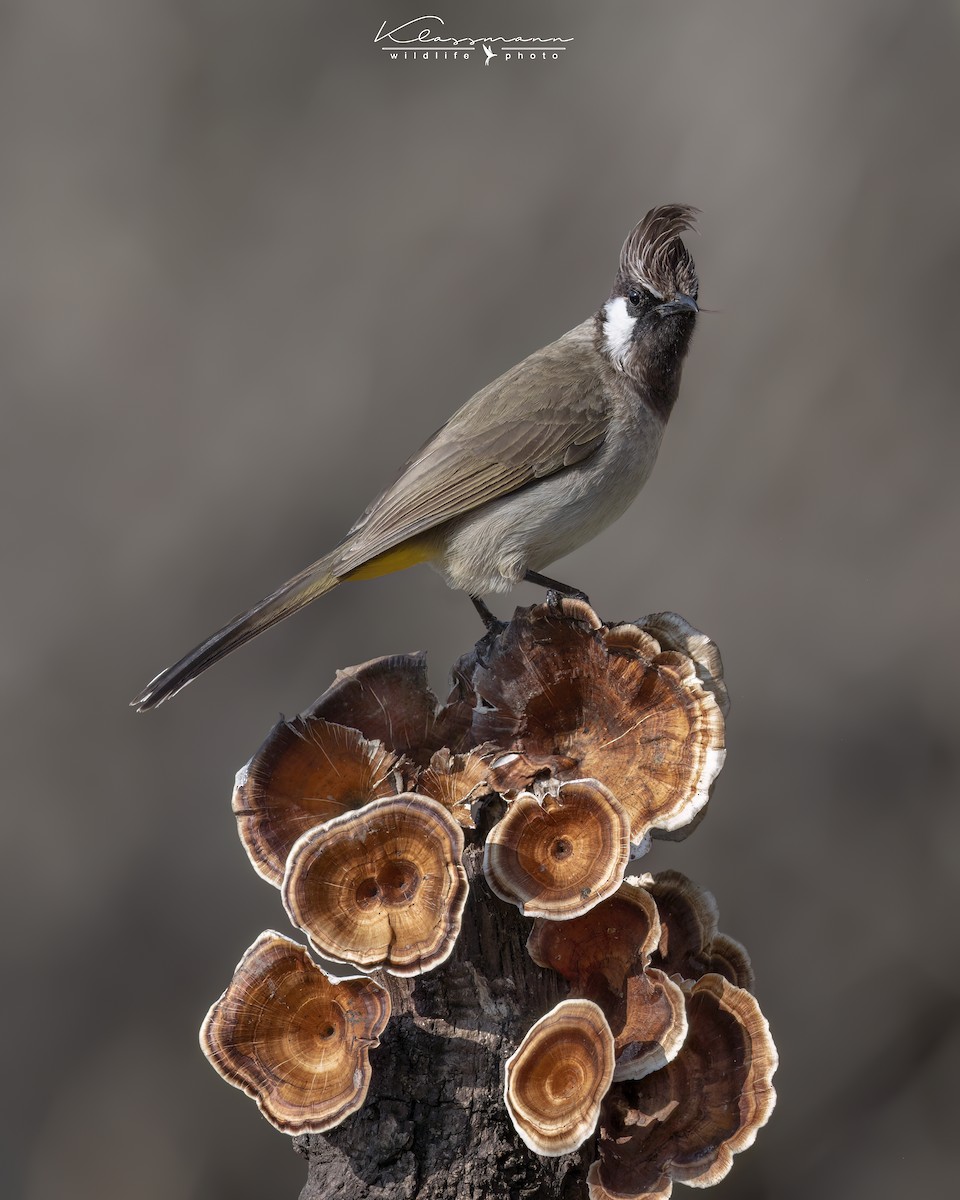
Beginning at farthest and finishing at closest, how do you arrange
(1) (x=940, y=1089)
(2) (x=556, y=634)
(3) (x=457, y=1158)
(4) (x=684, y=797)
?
(1) (x=940, y=1089), (2) (x=556, y=634), (4) (x=684, y=797), (3) (x=457, y=1158)

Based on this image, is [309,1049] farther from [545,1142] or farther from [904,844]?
[904,844]

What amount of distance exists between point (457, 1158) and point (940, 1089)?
2881mm

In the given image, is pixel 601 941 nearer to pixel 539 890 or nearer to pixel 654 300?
pixel 539 890

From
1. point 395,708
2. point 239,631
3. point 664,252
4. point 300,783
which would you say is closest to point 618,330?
point 664,252

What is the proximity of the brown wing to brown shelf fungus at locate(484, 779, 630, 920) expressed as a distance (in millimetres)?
1203

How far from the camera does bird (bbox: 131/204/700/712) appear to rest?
3418mm

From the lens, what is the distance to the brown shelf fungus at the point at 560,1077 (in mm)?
2082

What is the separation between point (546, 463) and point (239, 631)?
96 cm

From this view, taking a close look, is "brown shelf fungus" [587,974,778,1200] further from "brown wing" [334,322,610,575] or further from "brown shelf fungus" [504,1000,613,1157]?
"brown wing" [334,322,610,575]

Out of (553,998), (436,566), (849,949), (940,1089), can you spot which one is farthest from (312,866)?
(940,1089)

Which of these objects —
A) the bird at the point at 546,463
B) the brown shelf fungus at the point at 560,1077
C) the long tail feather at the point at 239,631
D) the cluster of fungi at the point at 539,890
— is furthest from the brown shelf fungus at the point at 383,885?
the bird at the point at 546,463

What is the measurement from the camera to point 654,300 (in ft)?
11.4

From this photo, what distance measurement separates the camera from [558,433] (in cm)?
346

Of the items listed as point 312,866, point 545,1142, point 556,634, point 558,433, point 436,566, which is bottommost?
point 545,1142
